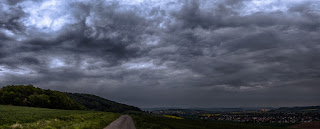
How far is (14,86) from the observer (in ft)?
405

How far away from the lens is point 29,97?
115 metres

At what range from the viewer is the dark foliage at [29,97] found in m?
114

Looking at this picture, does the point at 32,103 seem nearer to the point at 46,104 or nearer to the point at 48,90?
the point at 46,104

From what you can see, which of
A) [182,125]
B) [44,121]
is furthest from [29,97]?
[44,121]

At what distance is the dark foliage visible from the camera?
11362 cm

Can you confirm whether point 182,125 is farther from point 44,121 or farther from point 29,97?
point 29,97

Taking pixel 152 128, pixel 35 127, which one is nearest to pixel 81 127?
pixel 35 127

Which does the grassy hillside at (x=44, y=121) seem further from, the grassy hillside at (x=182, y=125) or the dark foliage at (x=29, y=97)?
the dark foliage at (x=29, y=97)

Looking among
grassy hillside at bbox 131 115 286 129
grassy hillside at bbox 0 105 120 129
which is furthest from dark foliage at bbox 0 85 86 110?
grassy hillside at bbox 131 115 286 129

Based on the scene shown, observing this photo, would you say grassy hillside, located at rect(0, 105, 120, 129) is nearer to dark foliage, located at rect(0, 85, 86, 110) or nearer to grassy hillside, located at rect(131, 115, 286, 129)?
grassy hillside, located at rect(131, 115, 286, 129)

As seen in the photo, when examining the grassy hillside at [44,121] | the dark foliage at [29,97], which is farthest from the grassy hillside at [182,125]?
the dark foliage at [29,97]

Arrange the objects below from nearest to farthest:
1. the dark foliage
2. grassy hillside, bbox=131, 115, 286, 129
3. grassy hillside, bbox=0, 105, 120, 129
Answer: grassy hillside, bbox=0, 105, 120, 129
grassy hillside, bbox=131, 115, 286, 129
the dark foliage

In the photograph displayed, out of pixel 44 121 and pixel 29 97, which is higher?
pixel 29 97

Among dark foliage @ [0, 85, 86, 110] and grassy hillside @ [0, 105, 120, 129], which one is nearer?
grassy hillside @ [0, 105, 120, 129]
